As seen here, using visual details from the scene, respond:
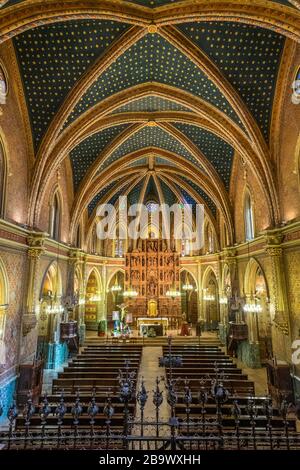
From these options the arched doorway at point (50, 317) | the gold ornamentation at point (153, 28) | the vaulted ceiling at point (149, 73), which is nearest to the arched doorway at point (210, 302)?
the vaulted ceiling at point (149, 73)

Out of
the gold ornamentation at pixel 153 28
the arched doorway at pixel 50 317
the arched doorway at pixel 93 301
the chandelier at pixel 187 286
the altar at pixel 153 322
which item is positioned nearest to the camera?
the gold ornamentation at pixel 153 28

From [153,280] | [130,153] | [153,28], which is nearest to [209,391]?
[153,28]

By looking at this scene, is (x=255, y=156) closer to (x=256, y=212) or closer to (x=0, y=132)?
(x=256, y=212)

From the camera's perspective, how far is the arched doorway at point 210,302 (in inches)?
1129

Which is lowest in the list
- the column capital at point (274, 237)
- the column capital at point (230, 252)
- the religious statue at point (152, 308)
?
the religious statue at point (152, 308)

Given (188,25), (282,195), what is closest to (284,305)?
(282,195)

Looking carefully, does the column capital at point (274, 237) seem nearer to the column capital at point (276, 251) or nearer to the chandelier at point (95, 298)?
Result: the column capital at point (276, 251)

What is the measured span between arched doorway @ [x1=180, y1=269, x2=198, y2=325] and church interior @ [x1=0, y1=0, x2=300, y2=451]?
8796 mm

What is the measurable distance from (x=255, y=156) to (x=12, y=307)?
1357cm

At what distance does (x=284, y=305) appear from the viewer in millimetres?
12930

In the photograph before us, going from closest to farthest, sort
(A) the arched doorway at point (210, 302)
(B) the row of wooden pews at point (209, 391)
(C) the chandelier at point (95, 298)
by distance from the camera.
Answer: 1. (B) the row of wooden pews at point (209, 391)
2. (C) the chandelier at point (95, 298)
3. (A) the arched doorway at point (210, 302)

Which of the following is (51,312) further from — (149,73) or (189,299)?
(189,299)

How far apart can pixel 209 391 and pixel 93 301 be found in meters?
21.5

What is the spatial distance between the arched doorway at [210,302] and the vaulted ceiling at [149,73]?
12903mm
